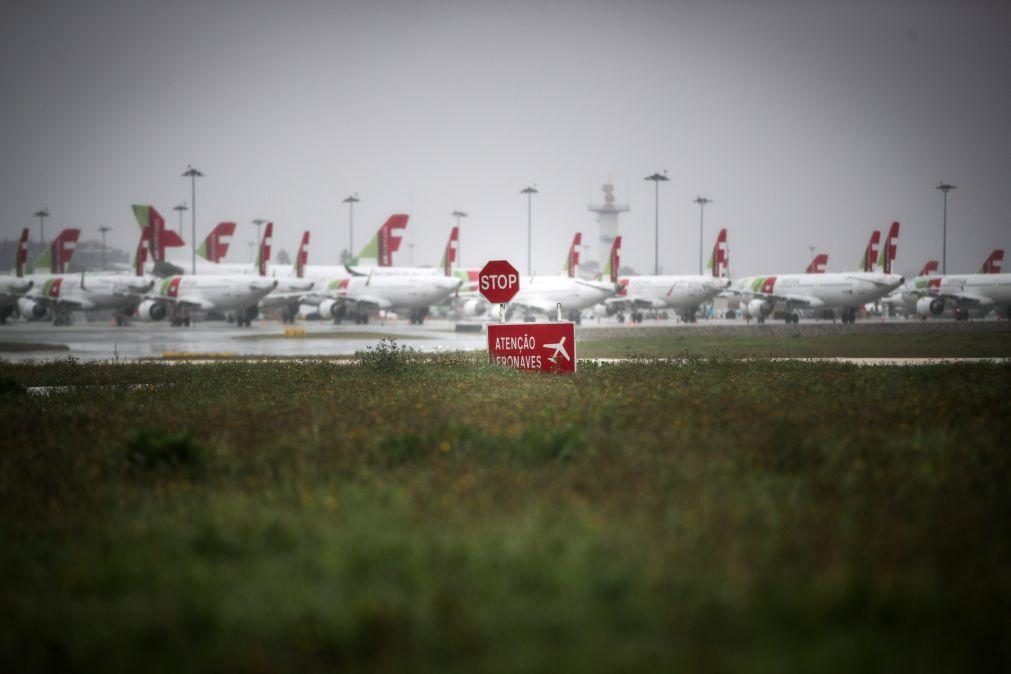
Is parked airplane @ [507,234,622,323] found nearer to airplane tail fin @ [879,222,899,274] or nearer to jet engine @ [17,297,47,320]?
airplane tail fin @ [879,222,899,274]

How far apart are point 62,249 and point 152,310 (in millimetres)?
46328

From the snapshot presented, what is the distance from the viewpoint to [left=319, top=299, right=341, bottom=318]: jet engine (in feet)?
245

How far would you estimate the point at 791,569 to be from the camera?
5840 millimetres

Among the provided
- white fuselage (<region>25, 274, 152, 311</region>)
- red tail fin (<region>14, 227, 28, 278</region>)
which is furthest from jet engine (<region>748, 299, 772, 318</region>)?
red tail fin (<region>14, 227, 28, 278</region>)

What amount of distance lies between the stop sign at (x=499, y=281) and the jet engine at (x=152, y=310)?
179ft

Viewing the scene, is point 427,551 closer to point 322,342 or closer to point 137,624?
point 137,624

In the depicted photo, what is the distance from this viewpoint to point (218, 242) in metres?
117

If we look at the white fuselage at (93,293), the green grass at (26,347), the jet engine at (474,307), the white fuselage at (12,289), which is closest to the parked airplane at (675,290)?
the jet engine at (474,307)

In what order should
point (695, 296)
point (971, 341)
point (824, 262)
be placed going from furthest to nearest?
1. point (824, 262)
2. point (695, 296)
3. point (971, 341)

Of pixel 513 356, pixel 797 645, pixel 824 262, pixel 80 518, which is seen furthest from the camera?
pixel 824 262

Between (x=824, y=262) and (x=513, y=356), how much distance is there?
114918 mm

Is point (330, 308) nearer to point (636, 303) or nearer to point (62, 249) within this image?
point (636, 303)

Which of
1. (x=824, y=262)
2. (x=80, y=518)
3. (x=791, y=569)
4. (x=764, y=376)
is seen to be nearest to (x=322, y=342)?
(x=764, y=376)

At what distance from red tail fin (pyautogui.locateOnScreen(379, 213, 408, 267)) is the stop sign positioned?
88.1 m
